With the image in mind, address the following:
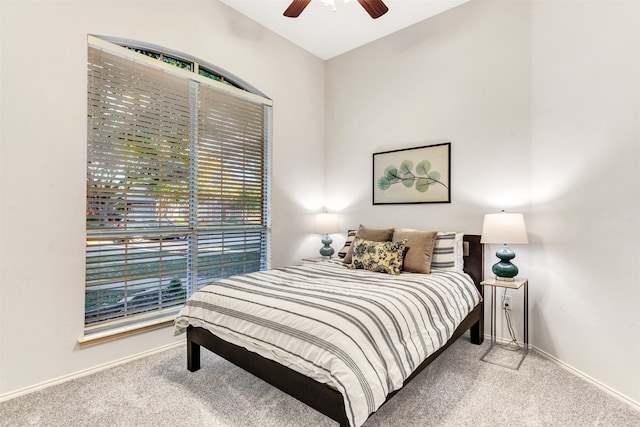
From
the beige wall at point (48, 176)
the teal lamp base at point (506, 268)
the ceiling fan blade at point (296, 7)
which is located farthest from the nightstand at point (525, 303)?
the beige wall at point (48, 176)

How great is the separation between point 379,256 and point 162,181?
199cm

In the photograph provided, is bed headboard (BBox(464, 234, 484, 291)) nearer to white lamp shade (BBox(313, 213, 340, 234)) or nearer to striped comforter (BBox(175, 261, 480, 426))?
striped comforter (BBox(175, 261, 480, 426))

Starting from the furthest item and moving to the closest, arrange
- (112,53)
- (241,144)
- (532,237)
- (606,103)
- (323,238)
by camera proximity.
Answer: (323,238) → (241,144) → (532,237) → (112,53) → (606,103)

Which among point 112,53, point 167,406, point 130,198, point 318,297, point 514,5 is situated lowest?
point 167,406

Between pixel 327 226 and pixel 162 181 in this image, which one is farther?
pixel 327 226

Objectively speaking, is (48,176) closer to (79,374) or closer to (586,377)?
(79,374)

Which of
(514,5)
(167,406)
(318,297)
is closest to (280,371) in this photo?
(318,297)

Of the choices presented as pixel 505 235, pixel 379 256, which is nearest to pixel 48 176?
pixel 379 256

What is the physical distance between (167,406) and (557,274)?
293 cm

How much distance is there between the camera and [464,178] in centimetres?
317

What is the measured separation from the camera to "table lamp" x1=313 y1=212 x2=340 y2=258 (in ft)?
12.5

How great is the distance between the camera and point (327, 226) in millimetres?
3830

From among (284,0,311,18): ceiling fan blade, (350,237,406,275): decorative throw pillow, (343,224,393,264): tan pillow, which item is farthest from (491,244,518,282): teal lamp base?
(284,0,311,18): ceiling fan blade

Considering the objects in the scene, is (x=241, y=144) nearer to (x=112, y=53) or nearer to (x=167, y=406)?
(x=112, y=53)
